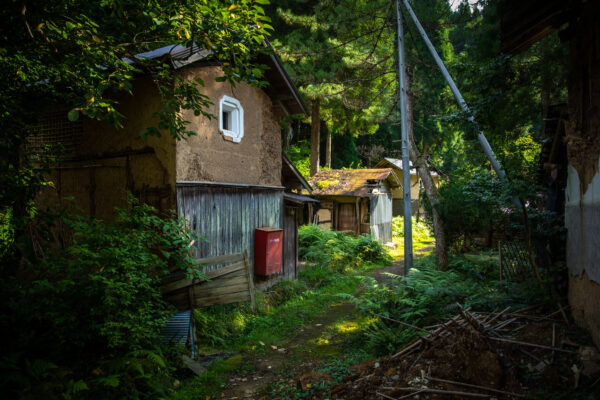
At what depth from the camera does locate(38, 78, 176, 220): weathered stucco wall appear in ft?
24.1

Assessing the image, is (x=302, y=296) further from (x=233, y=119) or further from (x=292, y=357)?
(x=233, y=119)

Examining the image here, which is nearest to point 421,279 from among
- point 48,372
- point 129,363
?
point 129,363

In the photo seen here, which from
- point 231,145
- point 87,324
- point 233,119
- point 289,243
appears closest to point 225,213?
point 231,145

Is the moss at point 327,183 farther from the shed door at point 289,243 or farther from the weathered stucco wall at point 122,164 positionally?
the weathered stucco wall at point 122,164

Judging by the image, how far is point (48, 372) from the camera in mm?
3826

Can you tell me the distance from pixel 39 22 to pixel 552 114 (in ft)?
28.8

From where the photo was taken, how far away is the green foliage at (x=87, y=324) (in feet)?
12.9

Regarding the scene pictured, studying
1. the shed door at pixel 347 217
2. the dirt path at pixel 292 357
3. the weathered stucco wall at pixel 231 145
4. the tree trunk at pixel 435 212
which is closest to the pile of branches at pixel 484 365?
the dirt path at pixel 292 357

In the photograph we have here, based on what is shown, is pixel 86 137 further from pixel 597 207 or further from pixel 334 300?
pixel 597 207

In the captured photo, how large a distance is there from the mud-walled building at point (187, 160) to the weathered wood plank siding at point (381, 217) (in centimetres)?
1105

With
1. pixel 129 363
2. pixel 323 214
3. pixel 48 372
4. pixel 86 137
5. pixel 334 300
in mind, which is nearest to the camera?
pixel 48 372

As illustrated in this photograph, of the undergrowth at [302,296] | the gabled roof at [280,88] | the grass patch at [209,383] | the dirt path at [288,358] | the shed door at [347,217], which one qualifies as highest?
the gabled roof at [280,88]

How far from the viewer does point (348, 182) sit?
19875 mm

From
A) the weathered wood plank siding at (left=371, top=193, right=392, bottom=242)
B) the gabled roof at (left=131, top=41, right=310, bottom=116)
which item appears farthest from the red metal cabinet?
the weathered wood plank siding at (left=371, top=193, right=392, bottom=242)
